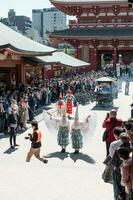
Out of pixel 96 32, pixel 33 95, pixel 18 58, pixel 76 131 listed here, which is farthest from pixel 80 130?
pixel 96 32

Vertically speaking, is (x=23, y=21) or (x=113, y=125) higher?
(x=23, y=21)

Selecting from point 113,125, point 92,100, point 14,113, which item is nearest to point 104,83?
point 92,100

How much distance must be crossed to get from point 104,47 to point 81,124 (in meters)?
39.3

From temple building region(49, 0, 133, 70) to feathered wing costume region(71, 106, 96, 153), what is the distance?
3721 cm

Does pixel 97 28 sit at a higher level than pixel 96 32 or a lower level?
higher

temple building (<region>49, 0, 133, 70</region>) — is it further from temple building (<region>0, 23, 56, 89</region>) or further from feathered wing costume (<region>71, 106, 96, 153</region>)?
feathered wing costume (<region>71, 106, 96, 153</region>)

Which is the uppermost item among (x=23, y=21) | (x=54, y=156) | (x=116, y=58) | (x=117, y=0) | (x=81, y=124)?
(x=23, y=21)

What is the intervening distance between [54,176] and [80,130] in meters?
3.64

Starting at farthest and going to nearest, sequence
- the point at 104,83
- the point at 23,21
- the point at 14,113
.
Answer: the point at 23,21
the point at 104,83
the point at 14,113

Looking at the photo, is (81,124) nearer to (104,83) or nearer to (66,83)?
(104,83)

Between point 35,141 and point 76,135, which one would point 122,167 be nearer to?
point 35,141

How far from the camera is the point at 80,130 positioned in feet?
43.8

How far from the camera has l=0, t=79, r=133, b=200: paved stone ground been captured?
28.0ft

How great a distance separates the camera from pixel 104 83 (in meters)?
27.2
